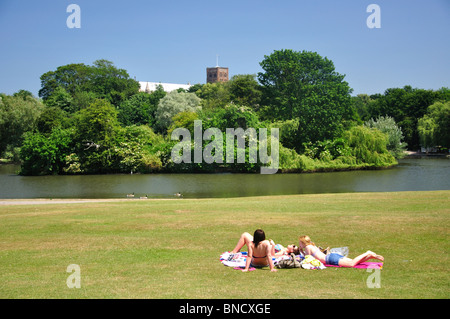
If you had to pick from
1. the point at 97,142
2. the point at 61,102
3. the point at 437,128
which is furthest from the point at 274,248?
the point at 61,102

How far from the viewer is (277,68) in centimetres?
6341

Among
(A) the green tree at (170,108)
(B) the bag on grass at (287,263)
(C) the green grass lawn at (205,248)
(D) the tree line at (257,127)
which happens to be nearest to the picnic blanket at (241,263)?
(B) the bag on grass at (287,263)

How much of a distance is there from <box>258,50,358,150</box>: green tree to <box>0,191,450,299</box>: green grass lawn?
38.9 metres

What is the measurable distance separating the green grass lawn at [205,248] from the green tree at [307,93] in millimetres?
38856

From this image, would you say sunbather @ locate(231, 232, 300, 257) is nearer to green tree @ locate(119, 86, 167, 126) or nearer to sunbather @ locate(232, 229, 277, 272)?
sunbather @ locate(232, 229, 277, 272)

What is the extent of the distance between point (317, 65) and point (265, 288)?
5908 centimetres

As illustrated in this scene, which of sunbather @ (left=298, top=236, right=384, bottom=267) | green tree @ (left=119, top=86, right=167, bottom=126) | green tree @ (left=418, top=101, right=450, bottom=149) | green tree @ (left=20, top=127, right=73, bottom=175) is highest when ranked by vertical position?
green tree @ (left=119, top=86, right=167, bottom=126)

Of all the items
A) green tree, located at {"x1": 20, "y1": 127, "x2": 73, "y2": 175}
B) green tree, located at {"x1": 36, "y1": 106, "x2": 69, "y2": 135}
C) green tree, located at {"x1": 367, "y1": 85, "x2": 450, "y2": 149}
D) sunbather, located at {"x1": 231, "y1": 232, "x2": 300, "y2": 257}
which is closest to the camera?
sunbather, located at {"x1": 231, "y1": 232, "x2": 300, "y2": 257}

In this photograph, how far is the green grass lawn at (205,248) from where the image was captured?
27.1 feet

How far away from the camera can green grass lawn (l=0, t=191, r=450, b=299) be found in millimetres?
8258

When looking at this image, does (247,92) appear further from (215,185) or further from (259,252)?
(259,252)

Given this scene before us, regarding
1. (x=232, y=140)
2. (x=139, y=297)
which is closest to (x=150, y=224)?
(x=139, y=297)

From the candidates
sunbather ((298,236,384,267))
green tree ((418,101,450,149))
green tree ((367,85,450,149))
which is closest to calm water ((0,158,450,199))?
sunbather ((298,236,384,267))
